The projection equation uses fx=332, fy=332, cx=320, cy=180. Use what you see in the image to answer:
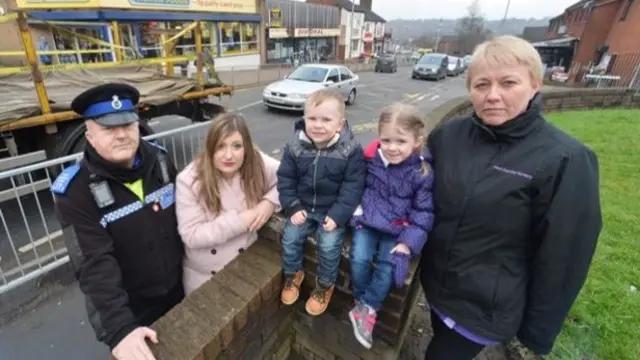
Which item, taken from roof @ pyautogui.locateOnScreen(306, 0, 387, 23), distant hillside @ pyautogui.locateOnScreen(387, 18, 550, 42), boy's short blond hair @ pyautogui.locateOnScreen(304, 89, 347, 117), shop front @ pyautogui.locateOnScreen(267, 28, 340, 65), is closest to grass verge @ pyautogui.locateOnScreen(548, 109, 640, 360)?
boy's short blond hair @ pyautogui.locateOnScreen(304, 89, 347, 117)

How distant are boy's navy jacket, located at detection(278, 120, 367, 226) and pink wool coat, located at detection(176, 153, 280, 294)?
0.15 metres

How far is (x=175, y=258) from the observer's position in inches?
79.1

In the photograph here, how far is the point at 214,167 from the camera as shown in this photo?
6.18 ft

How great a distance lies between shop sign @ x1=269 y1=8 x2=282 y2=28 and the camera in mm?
30609

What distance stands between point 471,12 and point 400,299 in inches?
3488

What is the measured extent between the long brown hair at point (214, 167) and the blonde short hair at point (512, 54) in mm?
1264

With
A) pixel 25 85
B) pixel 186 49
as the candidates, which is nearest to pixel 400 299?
pixel 25 85

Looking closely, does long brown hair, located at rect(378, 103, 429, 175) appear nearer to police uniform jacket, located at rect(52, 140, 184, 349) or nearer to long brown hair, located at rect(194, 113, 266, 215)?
long brown hair, located at rect(194, 113, 266, 215)

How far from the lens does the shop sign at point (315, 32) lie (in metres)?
35.1

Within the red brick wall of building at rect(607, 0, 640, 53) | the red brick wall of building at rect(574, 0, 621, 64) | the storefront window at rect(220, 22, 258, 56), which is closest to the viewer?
the red brick wall of building at rect(607, 0, 640, 53)

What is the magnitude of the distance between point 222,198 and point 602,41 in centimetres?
3351

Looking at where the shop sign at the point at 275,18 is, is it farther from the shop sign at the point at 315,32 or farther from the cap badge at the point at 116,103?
the cap badge at the point at 116,103

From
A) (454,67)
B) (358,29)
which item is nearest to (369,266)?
(454,67)

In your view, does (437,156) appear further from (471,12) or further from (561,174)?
(471,12)
